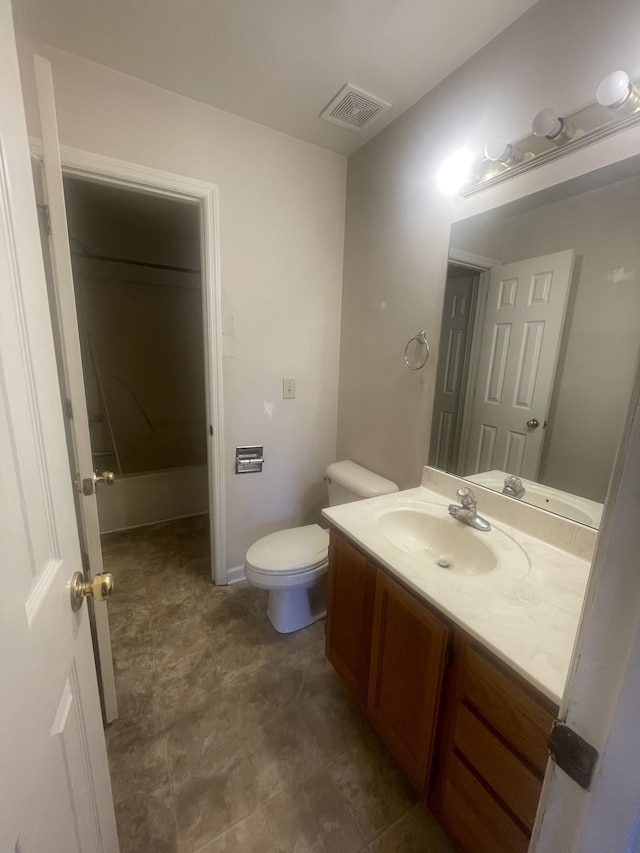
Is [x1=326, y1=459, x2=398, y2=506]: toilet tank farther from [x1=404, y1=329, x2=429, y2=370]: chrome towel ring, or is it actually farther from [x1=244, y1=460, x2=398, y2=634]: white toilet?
[x1=404, y1=329, x2=429, y2=370]: chrome towel ring

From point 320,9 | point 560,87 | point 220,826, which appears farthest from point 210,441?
point 560,87

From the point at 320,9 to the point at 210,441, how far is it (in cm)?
173

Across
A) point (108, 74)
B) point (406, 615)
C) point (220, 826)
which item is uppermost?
point (108, 74)

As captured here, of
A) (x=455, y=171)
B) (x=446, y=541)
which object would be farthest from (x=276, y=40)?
(x=446, y=541)

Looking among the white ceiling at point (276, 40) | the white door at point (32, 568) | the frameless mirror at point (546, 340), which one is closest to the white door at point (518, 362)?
the frameless mirror at point (546, 340)

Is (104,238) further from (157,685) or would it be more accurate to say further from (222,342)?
(157,685)

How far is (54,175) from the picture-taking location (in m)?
0.92

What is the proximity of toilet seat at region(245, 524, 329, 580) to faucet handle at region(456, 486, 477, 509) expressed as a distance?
2.37ft

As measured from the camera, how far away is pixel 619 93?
2.87 ft

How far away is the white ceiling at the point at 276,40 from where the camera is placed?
114 centimetres

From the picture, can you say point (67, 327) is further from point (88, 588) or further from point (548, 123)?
point (548, 123)

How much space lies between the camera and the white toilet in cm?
162

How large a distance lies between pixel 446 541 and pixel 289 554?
2.48 ft

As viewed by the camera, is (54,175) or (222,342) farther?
(222,342)
